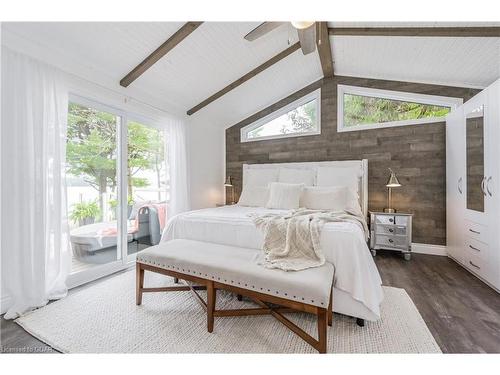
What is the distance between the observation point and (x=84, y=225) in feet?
8.56

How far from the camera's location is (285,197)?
311cm

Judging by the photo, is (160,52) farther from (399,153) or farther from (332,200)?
(399,153)

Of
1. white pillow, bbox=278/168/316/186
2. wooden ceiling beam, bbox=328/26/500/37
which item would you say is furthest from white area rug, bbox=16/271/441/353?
wooden ceiling beam, bbox=328/26/500/37

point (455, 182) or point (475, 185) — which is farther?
point (455, 182)

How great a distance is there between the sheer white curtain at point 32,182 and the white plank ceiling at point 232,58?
16.3 inches

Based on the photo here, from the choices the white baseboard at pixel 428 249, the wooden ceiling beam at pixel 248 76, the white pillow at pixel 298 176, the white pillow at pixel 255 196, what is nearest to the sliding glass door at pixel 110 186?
the wooden ceiling beam at pixel 248 76

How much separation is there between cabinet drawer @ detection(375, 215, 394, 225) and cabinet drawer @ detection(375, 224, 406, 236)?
0.06 meters

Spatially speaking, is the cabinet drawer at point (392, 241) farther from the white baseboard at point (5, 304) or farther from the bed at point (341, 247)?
the white baseboard at point (5, 304)

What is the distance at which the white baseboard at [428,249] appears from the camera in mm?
3250

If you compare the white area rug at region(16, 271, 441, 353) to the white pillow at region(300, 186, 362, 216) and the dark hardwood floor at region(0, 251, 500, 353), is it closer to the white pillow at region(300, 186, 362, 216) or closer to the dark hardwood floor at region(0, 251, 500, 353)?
the dark hardwood floor at region(0, 251, 500, 353)

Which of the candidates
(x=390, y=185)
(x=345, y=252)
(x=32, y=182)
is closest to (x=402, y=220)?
(x=390, y=185)

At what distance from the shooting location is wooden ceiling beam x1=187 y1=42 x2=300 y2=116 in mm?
3158

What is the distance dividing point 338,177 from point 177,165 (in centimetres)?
257
